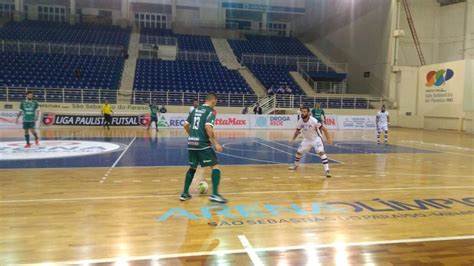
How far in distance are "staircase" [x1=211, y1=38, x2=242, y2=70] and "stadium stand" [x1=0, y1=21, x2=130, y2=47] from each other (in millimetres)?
9032

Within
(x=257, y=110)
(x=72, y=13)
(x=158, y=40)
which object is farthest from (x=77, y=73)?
(x=72, y=13)

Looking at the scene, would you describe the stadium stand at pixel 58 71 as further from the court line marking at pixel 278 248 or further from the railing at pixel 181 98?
the court line marking at pixel 278 248

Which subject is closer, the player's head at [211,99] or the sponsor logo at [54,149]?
the player's head at [211,99]

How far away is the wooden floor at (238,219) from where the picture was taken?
4145 mm

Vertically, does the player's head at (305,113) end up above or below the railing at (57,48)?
below

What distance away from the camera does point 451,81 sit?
27.4 meters

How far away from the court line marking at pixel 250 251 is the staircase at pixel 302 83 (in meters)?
28.5

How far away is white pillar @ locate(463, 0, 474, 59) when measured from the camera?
2806 cm

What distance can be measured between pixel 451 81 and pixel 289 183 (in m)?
24.5

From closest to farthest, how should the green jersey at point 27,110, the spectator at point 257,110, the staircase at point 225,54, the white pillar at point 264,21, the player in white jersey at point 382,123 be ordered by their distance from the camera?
the green jersey at point 27,110, the player in white jersey at point 382,123, the spectator at point 257,110, the staircase at point 225,54, the white pillar at point 264,21

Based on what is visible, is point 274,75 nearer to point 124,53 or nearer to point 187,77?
point 187,77

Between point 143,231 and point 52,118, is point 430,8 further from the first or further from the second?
point 143,231

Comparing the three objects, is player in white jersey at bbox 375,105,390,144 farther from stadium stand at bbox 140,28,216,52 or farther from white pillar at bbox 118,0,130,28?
white pillar at bbox 118,0,130,28

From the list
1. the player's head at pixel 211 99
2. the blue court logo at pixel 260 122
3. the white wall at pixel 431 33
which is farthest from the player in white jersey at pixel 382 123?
the white wall at pixel 431 33
